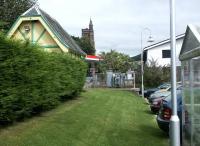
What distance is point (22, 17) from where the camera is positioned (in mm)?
30391

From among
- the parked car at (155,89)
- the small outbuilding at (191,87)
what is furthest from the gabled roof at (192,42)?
the parked car at (155,89)

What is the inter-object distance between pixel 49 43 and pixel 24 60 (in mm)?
17949

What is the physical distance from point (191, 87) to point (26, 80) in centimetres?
598

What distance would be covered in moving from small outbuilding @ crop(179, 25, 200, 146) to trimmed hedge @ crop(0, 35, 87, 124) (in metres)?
4.66

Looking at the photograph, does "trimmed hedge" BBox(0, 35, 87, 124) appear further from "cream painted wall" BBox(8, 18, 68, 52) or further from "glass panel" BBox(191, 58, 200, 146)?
"cream painted wall" BBox(8, 18, 68, 52)

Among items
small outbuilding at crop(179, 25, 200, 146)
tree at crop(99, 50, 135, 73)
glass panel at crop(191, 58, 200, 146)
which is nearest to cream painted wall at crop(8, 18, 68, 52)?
small outbuilding at crop(179, 25, 200, 146)

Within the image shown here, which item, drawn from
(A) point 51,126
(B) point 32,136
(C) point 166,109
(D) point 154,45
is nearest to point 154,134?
(C) point 166,109

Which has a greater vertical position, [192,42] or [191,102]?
[192,42]

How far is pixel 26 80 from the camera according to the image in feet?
45.4

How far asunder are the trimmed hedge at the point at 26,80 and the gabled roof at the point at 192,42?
184 inches

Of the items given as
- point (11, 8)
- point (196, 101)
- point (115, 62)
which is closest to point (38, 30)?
point (11, 8)

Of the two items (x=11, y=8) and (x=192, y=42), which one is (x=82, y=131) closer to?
(x=192, y=42)

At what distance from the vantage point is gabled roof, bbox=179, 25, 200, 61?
8749 millimetres

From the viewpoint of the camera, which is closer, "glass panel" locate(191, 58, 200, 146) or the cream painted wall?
"glass panel" locate(191, 58, 200, 146)
